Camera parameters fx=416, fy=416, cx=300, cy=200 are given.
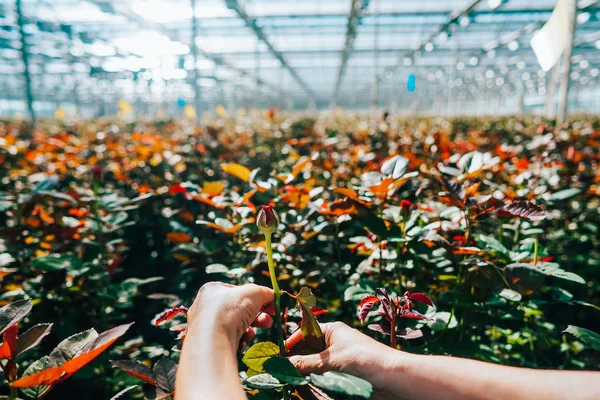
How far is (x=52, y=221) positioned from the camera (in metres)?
1.75

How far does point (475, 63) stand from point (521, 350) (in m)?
28.9

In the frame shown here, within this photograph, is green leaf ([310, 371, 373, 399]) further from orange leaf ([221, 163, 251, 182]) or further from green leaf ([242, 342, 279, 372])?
orange leaf ([221, 163, 251, 182])

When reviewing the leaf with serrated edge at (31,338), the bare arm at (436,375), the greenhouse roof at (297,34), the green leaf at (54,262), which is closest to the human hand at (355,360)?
the bare arm at (436,375)

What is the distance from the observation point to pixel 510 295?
40.0 inches

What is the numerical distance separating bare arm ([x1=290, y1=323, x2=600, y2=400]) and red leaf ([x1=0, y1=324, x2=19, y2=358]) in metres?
0.47

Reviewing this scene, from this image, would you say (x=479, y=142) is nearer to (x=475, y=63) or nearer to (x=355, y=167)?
(x=355, y=167)

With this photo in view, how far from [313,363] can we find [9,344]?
1.65 feet

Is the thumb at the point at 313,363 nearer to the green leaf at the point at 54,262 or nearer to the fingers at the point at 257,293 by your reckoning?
the fingers at the point at 257,293

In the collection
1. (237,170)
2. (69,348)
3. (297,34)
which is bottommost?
(69,348)

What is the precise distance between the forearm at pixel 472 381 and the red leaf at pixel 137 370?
1.42 feet

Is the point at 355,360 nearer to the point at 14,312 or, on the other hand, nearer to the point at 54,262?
the point at 14,312

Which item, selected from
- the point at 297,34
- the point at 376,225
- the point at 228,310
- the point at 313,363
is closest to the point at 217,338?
the point at 228,310

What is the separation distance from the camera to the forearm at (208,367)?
560mm

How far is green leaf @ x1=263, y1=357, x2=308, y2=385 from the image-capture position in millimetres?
634
